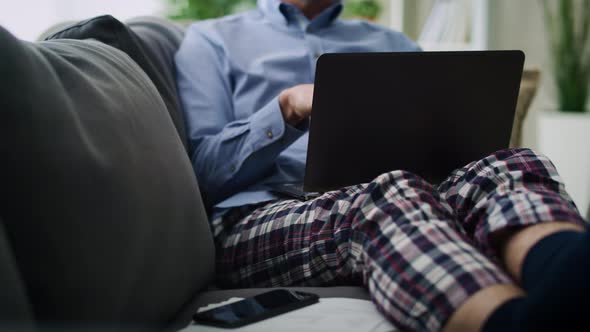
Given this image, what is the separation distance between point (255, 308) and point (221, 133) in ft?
1.55

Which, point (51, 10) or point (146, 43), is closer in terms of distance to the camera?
point (146, 43)

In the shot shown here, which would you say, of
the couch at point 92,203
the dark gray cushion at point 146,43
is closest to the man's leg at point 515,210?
the couch at point 92,203

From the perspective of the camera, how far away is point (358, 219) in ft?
2.57

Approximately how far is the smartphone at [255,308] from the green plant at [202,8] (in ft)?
7.05

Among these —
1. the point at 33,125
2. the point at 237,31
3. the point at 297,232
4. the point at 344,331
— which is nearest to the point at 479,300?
the point at 344,331

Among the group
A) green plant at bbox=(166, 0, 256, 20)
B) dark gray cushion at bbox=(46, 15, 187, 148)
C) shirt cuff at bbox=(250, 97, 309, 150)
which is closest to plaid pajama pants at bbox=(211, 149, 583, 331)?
shirt cuff at bbox=(250, 97, 309, 150)

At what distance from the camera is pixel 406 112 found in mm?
909

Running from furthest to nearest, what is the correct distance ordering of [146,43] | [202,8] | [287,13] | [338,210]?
[202,8] < [287,13] < [146,43] < [338,210]

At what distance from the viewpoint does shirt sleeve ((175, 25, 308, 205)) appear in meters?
1.08

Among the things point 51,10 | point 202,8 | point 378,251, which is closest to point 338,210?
point 378,251

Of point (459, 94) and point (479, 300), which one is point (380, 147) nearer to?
point (459, 94)

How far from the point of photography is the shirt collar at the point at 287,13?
147cm

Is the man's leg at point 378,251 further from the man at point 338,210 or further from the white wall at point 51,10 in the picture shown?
the white wall at point 51,10

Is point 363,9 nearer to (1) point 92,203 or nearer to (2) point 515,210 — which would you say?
(2) point 515,210
